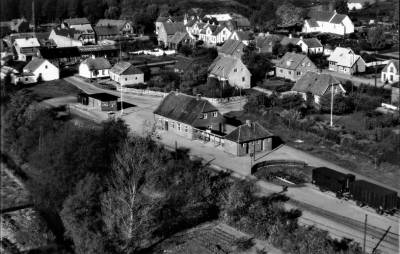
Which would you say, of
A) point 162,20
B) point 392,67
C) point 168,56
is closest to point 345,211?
point 392,67

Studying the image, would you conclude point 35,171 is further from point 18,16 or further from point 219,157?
point 18,16

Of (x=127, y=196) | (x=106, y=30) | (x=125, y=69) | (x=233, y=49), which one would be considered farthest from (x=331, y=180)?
(x=106, y=30)

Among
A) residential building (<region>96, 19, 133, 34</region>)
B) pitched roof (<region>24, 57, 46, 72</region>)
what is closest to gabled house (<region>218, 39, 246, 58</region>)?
pitched roof (<region>24, 57, 46, 72</region>)

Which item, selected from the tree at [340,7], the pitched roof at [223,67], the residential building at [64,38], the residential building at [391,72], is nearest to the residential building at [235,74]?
the pitched roof at [223,67]

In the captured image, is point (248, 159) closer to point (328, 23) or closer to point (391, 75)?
point (391, 75)

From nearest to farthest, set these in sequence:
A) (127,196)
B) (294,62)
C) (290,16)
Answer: (127,196) < (294,62) < (290,16)

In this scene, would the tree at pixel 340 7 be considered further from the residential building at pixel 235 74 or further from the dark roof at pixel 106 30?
the residential building at pixel 235 74
